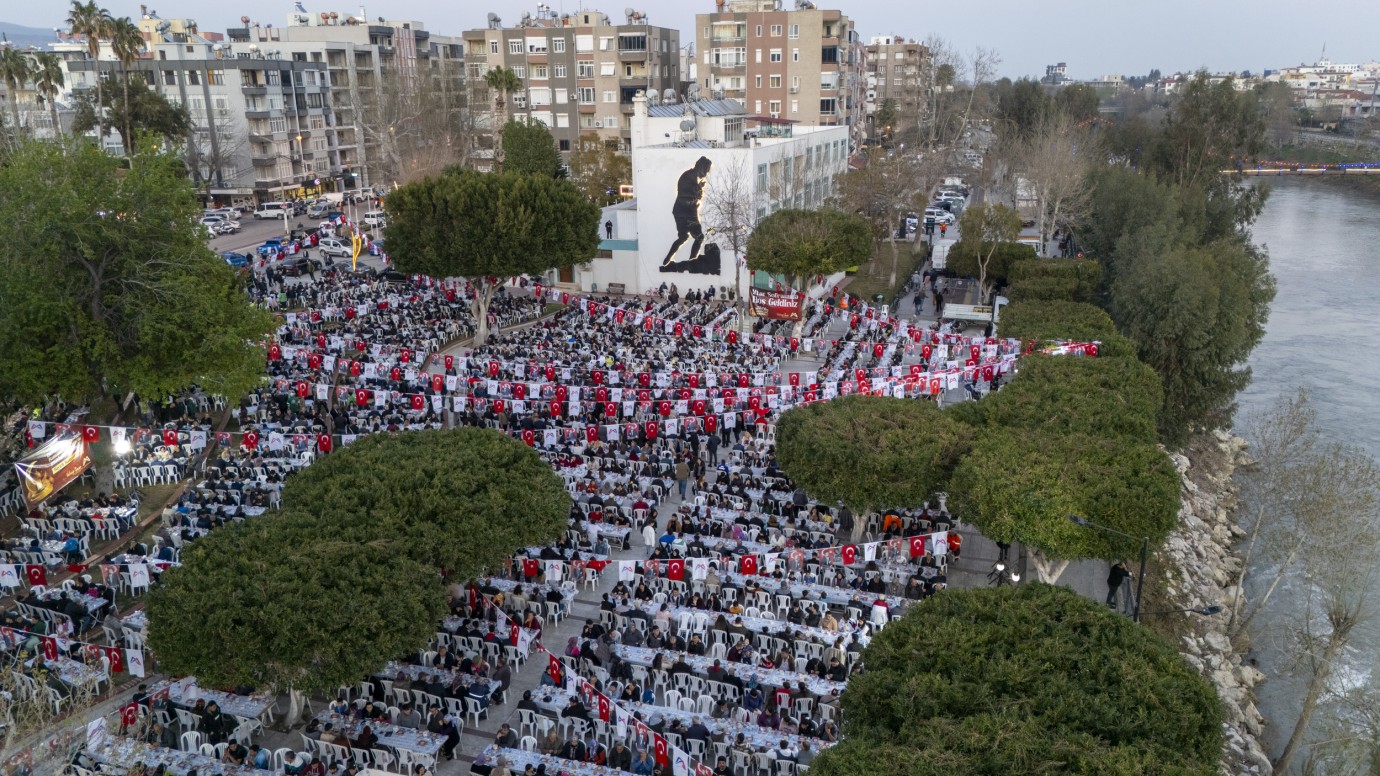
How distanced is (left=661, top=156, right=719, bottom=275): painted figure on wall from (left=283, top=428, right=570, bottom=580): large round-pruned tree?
91.6ft

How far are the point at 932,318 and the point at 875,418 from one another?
24394 millimetres

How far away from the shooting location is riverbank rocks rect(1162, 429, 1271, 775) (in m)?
20.5

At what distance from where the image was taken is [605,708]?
14.8 meters

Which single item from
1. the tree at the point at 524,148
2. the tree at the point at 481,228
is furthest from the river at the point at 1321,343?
the tree at the point at 524,148

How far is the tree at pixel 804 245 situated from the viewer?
38.7m

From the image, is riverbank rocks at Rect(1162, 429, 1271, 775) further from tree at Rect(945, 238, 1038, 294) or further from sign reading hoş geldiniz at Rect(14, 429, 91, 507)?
sign reading hoş geldiniz at Rect(14, 429, 91, 507)

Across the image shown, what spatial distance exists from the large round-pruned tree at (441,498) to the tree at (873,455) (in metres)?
5.60

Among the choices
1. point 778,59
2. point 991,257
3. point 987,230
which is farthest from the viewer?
point 778,59

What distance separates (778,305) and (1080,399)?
16494mm

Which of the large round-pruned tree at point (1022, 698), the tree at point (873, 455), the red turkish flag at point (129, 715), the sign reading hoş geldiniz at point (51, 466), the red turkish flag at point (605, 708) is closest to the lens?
the large round-pruned tree at point (1022, 698)

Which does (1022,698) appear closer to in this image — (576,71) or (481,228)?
(481,228)

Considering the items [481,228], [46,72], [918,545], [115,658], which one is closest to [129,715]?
[115,658]

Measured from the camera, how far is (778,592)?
1897 centimetres

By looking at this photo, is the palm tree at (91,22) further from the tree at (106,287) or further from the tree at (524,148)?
the tree at (106,287)
